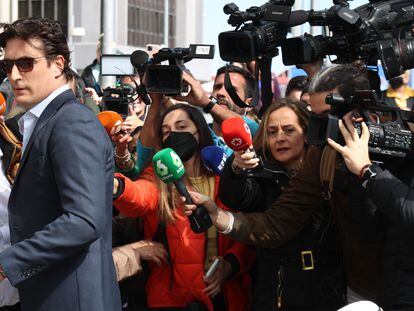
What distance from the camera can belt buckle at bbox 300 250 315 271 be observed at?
15.6 ft

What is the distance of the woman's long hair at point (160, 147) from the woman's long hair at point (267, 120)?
31 centimetres

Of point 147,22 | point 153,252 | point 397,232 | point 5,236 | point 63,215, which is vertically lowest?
point 153,252

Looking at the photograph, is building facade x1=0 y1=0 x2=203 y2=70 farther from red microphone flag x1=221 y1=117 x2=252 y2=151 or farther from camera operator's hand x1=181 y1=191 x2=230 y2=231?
red microphone flag x1=221 y1=117 x2=252 y2=151

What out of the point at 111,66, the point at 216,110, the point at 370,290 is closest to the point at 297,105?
the point at 216,110

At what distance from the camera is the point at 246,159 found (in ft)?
14.8

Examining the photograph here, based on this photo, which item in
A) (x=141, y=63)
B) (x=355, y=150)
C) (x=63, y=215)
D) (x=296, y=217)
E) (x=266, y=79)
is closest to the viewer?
(x=63, y=215)

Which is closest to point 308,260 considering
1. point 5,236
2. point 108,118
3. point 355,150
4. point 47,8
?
point 355,150

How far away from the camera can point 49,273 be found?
146 inches

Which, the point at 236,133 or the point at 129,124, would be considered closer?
the point at 236,133

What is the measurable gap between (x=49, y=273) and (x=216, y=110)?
217cm

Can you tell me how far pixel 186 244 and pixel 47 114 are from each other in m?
1.49

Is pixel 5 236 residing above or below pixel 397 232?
below

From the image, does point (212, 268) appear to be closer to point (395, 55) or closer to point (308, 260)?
point (308, 260)

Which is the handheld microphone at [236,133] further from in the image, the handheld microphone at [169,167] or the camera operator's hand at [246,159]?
the handheld microphone at [169,167]
